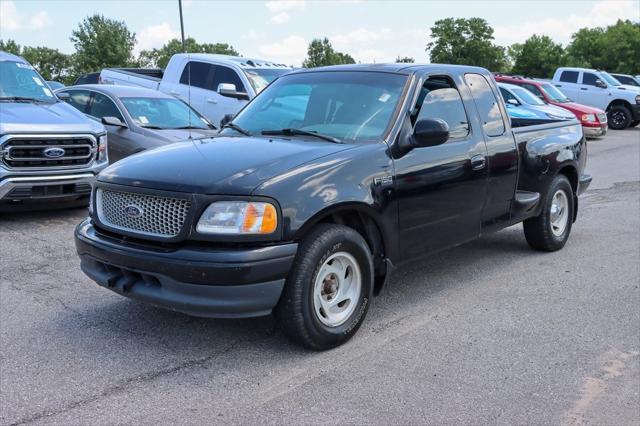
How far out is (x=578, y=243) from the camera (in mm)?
7215

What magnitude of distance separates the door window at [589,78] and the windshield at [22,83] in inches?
855

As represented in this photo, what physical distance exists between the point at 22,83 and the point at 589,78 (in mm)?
22194

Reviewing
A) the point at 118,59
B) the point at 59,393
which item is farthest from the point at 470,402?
the point at 118,59

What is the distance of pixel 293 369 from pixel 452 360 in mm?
991

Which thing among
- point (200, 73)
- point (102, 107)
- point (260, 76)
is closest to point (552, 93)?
point (260, 76)

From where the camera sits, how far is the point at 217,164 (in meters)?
4.02

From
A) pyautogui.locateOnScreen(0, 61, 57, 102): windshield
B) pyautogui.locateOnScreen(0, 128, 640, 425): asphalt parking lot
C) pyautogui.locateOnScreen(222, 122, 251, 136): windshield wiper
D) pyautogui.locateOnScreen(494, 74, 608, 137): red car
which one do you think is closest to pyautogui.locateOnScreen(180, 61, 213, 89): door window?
pyautogui.locateOnScreen(0, 61, 57, 102): windshield

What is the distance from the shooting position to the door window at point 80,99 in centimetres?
1030

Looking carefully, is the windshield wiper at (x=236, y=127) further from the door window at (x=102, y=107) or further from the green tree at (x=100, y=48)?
the green tree at (x=100, y=48)

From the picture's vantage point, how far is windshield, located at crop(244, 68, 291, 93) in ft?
41.4

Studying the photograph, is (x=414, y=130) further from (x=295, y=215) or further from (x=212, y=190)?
(x=212, y=190)

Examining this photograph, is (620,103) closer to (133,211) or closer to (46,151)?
(46,151)

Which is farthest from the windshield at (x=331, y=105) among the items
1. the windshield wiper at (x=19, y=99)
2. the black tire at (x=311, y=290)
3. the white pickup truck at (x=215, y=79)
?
the white pickup truck at (x=215, y=79)

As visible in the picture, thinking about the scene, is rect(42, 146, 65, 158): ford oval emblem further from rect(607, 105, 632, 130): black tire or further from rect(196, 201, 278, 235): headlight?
rect(607, 105, 632, 130): black tire
